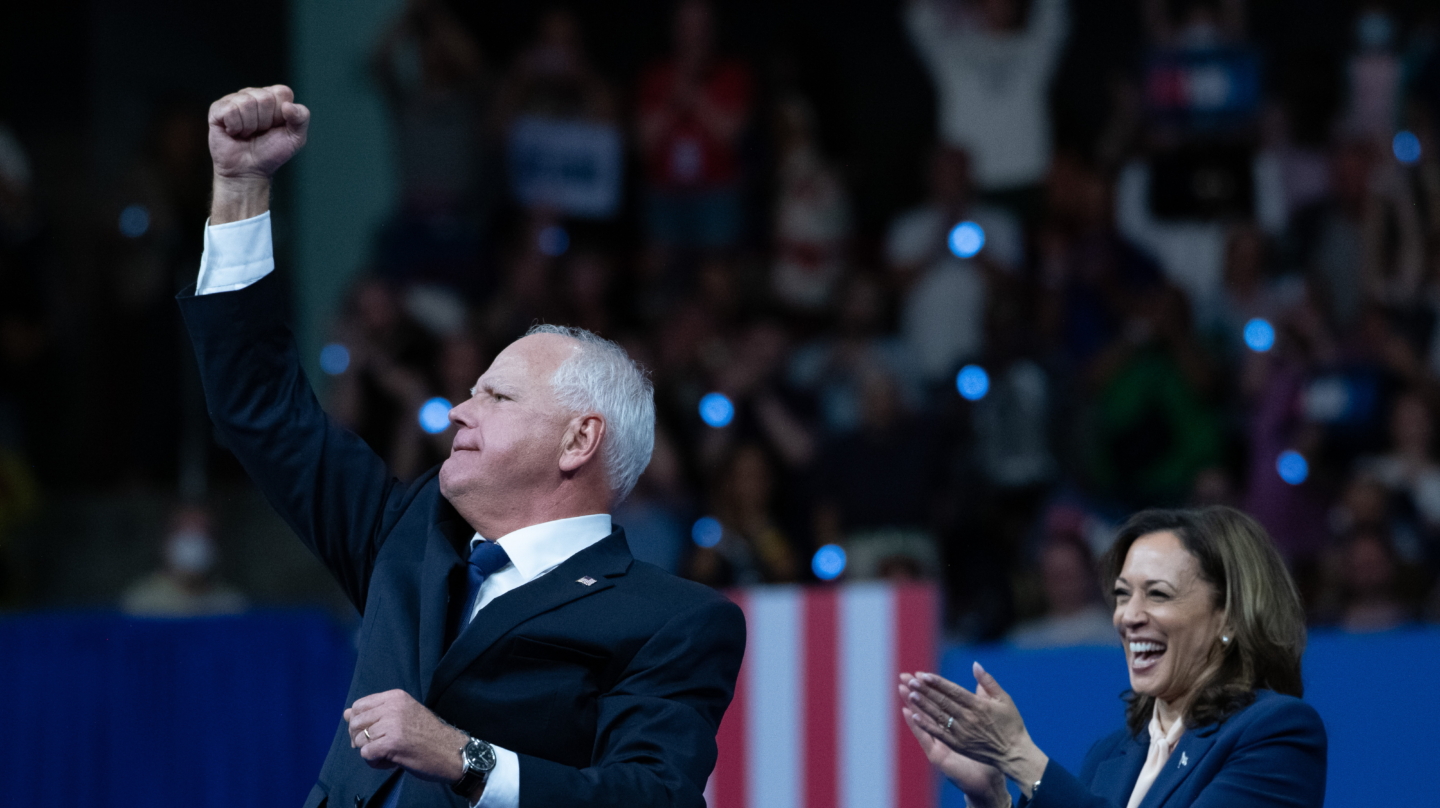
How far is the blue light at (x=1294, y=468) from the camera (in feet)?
20.3

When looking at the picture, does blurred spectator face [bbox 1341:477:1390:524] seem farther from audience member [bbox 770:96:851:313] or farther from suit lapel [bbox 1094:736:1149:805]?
suit lapel [bbox 1094:736:1149:805]

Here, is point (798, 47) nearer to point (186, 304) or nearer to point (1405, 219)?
point (1405, 219)

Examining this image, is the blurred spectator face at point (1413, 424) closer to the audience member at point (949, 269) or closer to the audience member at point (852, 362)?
the audience member at point (949, 269)

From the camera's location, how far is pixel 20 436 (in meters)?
7.43

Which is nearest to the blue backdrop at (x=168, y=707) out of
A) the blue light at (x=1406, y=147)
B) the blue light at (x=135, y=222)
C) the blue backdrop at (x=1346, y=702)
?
the blue backdrop at (x=1346, y=702)

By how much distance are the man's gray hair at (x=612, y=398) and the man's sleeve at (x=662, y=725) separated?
1.01 ft

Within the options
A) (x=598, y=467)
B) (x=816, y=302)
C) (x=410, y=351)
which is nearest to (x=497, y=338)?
(x=410, y=351)

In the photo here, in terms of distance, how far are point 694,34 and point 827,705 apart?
427cm

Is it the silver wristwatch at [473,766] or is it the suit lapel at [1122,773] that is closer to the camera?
the silver wristwatch at [473,766]

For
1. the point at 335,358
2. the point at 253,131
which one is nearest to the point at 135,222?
the point at 335,358

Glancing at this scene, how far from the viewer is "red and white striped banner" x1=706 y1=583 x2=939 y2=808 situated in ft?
14.1

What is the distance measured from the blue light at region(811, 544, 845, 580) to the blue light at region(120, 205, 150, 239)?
3.42 m

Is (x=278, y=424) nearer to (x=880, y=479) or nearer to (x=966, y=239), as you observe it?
(x=880, y=479)

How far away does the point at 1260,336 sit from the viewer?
6.61 m
